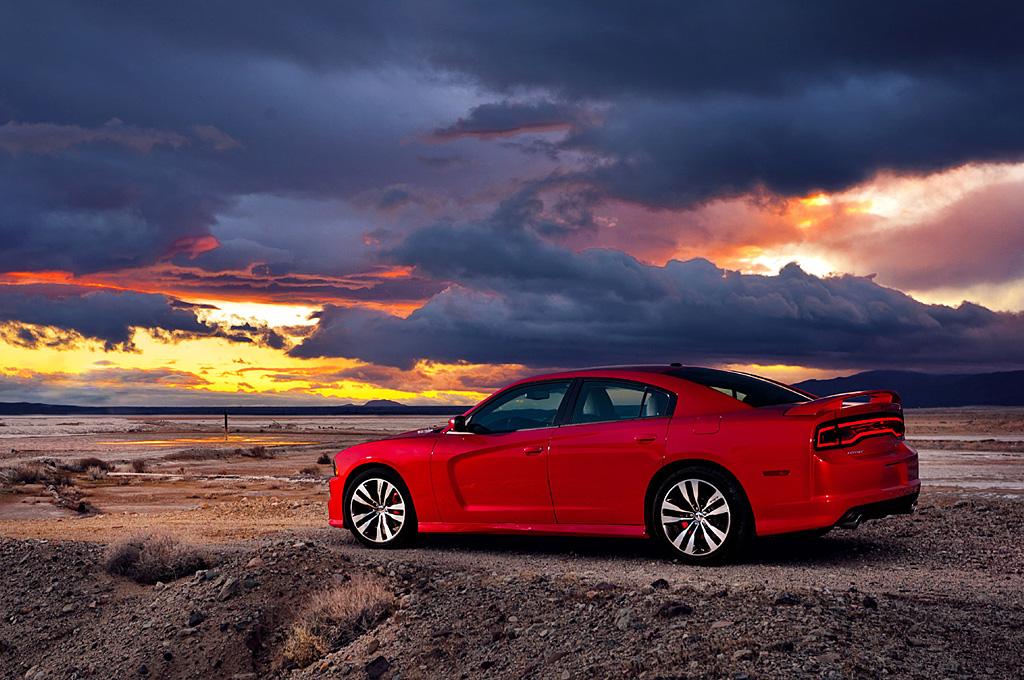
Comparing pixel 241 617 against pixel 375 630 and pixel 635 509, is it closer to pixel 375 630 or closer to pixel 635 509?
pixel 375 630

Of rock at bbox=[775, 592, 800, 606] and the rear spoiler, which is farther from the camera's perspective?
the rear spoiler

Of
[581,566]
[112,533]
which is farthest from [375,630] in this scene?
[112,533]

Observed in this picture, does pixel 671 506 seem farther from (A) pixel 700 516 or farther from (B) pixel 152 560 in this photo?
(B) pixel 152 560

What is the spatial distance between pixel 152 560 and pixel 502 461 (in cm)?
410

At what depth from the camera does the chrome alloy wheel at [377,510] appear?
9.23 meters

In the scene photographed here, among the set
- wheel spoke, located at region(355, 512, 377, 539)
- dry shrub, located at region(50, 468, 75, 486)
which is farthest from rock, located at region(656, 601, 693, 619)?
dry shrub, located at region(50, 468, 75, 486)

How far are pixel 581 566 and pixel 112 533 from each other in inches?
336

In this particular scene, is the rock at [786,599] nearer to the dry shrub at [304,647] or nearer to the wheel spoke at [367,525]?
the dry shrub at [304,647]

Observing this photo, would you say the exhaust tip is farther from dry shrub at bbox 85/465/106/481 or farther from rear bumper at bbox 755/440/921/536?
dry shrub at bbox 85/465/106/481

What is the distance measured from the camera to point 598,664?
5.61 meters

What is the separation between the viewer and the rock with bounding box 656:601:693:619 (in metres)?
5.94

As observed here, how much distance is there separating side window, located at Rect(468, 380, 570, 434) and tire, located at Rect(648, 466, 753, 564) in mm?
1370

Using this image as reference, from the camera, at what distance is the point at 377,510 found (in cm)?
934

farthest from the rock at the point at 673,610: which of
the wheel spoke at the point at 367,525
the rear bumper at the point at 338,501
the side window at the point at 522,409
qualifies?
the rear bumper at the point at 338,501
